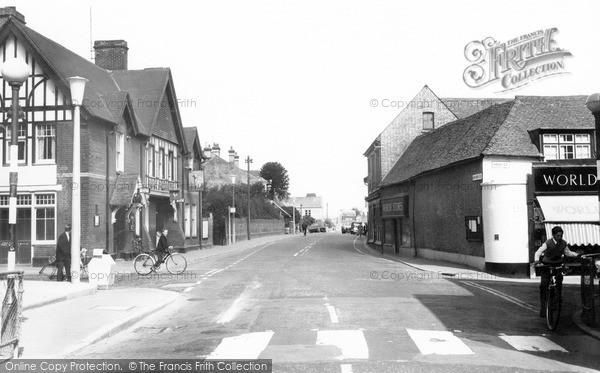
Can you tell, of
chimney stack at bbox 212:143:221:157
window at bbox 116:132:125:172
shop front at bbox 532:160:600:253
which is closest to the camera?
shop front at bbox 532:160:600:253

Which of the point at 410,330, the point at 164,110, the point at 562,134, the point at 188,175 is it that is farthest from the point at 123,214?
the point at 410,330

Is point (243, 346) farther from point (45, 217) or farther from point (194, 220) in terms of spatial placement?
point (194, 220)

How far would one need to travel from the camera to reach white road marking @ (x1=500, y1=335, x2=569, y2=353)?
853cm

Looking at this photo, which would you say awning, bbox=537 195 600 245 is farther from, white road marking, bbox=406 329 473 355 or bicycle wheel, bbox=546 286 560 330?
white road marking, bbox=406 329 473 355

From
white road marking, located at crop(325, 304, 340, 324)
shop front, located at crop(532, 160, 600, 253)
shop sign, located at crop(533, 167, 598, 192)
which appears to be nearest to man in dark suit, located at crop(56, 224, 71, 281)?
white road marking, located at crop(325, 304, 340, 324)

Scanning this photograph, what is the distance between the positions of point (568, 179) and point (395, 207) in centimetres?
1417

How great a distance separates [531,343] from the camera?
894cm

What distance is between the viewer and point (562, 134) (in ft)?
73.5

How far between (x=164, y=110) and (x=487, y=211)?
1995 centimetres

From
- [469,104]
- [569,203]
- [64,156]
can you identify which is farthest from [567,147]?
[469,104]

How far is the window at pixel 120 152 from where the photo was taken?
28.2m

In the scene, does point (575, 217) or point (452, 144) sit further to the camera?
point (452, 144)

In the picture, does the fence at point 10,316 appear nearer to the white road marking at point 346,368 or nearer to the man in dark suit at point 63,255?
the white road marking at point 346,368

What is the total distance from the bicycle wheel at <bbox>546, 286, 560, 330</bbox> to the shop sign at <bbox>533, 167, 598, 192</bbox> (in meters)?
12.3
